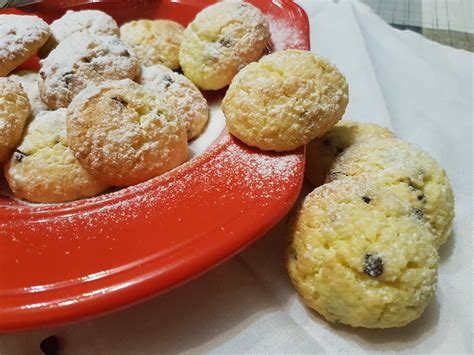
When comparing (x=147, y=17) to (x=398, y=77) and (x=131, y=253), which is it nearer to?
(x=398, y=77)

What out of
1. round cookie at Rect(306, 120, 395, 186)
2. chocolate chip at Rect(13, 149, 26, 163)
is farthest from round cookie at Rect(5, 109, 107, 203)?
round cookie at Rect(306, 120, 395, 186)

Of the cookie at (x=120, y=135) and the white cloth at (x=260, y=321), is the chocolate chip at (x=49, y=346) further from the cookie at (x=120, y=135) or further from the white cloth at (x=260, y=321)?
the cookie at (x=120, y=135)

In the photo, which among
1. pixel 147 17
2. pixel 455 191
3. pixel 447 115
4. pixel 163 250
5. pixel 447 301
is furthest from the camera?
pixel 147 17

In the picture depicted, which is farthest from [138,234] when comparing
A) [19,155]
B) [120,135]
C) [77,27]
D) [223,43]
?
[77,27]

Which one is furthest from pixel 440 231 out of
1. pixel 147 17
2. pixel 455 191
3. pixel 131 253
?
pixel 147 17

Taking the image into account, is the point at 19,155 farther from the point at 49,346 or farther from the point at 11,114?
the point at 49,346

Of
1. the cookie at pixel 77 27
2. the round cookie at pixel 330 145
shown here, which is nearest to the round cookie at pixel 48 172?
the cookie at pixel 77 27

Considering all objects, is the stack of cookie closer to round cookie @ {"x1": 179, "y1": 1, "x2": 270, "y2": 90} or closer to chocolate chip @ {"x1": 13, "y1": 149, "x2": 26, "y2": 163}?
round cookie @ {"x1": 179, "y1": 1, "x2": 270, "y2": 90}

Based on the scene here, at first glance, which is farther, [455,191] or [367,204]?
[455,191]

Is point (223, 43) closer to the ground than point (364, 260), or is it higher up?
higher up
